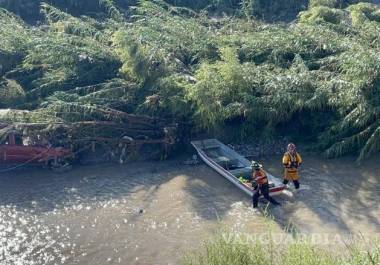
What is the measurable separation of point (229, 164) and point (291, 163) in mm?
2778

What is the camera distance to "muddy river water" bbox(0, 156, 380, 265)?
1259cm

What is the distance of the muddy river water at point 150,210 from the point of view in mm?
12594

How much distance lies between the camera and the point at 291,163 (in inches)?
555

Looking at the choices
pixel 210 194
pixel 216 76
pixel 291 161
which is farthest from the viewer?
pixel 216 76

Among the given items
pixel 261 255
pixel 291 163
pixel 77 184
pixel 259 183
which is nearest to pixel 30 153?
pixel 77 184

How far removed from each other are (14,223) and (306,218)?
315 inches

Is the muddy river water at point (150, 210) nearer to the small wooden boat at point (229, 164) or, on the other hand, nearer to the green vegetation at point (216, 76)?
the small wooden boat at point (229, 164)

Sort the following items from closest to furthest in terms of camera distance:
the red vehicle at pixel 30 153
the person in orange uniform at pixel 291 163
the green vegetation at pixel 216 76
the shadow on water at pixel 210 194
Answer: the person in orange uniform at pixel 291 163
the shadow on water at pixel 210 194
the green vegetation at pixel 216 76
the red vehicle at pixel 30 153

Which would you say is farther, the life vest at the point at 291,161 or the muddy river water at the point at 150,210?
the life vest at the point at 291,161

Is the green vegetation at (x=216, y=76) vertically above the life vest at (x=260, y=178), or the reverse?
the green vegetation at (x=216, y=76)

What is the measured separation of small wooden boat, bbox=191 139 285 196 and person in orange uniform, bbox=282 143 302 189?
33 cm

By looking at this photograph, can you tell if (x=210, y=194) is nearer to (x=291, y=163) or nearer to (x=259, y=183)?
(x=259, y=183)

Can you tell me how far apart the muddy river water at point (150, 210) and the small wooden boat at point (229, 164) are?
36cm

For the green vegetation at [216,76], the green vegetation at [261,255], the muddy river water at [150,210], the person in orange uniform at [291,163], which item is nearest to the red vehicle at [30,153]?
the muddy river water at [150,210]
